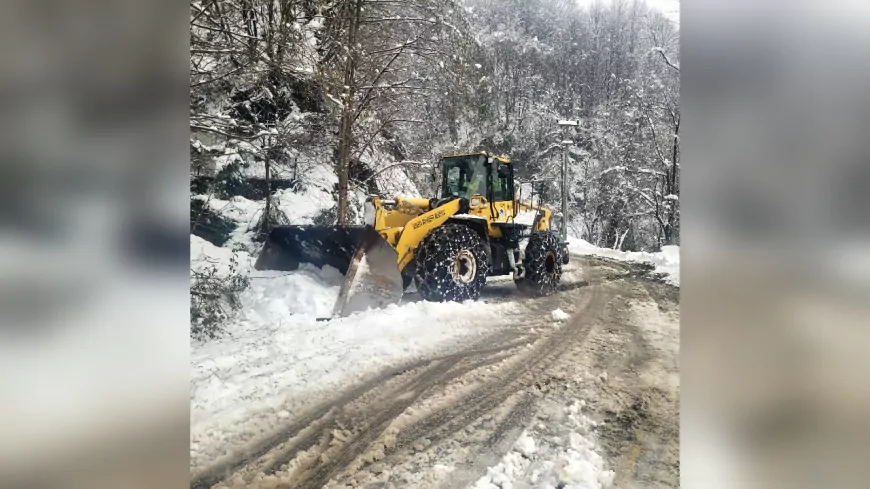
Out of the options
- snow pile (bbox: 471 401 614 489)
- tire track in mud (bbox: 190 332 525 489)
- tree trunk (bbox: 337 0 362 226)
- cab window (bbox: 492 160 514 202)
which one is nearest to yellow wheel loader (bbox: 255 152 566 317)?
cab window (bbox: 492 160 514 202)

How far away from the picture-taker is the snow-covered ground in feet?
5.25

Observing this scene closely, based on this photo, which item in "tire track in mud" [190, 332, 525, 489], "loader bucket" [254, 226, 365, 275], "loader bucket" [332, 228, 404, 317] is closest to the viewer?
"tire track in mud" [190, 332, 525, 489]

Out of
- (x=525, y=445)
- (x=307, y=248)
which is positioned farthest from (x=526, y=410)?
(x=307, y=248)

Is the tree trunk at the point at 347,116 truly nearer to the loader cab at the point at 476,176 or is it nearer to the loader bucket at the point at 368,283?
the loader bucket at the point at 368,283

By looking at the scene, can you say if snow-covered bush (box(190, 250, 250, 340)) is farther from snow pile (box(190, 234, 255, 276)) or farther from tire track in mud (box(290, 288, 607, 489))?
tire track in mud (box(290, 288, 607, 489))

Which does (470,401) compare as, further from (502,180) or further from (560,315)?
(502,180)

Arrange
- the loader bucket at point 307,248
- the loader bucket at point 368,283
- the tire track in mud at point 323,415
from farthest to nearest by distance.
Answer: the loader bucket at point 368,283, the loader bucket at point 307,248, the tire track in mud at point 323,415

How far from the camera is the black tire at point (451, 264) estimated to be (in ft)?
5.94

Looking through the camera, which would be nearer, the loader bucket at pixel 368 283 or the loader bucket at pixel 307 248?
the loader bucket at pixel 307 248

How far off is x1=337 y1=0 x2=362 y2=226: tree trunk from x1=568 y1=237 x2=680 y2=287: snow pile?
0.88 meters

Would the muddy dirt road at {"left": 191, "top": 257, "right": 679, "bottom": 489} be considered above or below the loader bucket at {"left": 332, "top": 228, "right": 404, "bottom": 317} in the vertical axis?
below

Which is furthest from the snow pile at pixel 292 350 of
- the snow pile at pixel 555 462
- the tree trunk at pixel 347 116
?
the snow pile at pixel 555 462
